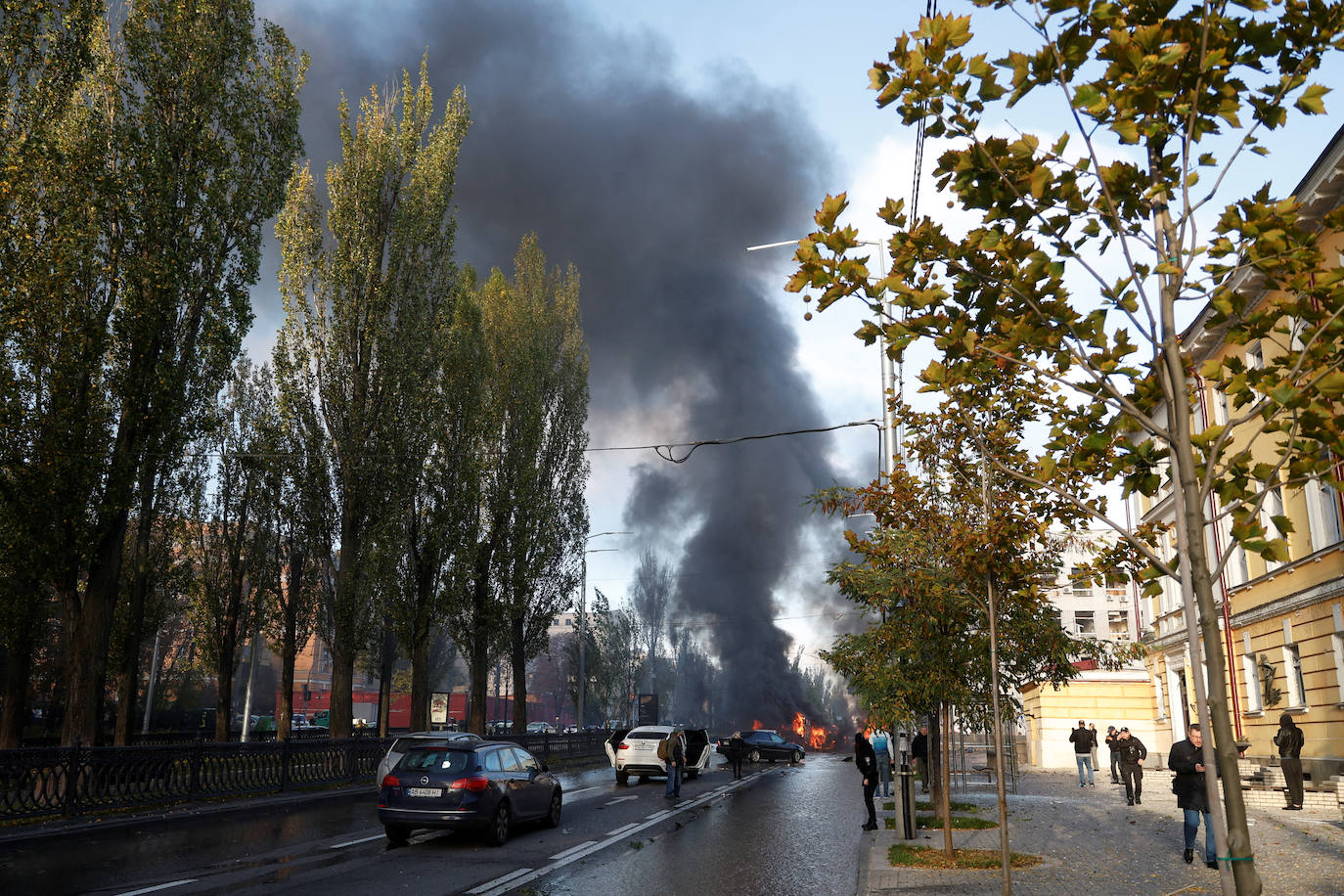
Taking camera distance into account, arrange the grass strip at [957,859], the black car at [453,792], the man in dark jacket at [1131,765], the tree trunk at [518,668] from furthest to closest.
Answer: the tree trunk at [518,668]
the man in dark jacket at [1131,765]
the black car at [453,792]
the grass strip at [957,859]

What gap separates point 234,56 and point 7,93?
213 inches

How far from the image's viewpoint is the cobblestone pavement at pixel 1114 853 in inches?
386

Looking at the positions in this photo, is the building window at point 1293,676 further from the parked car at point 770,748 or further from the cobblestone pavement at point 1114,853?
the parked car at point 770,748

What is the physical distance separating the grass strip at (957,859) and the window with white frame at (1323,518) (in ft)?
41.0

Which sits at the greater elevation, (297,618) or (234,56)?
(234,56)

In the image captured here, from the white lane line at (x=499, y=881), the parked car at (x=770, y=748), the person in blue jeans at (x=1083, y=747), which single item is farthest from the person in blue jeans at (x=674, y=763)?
the parked car at (x=770, y=748)

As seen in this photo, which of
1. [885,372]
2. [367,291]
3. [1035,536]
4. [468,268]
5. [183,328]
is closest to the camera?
[1035,536]

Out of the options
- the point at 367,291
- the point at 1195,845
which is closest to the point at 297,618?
the point at 367,291

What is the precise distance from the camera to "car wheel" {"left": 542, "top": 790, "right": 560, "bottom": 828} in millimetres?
15898

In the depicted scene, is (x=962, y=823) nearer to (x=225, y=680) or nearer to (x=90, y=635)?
(x=90, y=635)

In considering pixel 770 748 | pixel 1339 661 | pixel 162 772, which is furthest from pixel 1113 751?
pixel 162 772

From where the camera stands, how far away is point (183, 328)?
1997 centimetres

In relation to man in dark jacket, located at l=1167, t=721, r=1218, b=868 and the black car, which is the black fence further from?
man in dark jacket, located at l=1167, t=721, r=1218, b=868

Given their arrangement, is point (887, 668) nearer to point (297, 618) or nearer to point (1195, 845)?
point (1195, 845)
